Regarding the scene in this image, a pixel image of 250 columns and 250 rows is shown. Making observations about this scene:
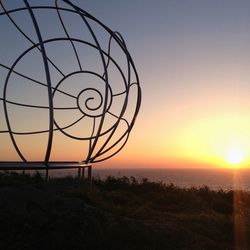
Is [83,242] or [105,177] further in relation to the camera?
[105,177]

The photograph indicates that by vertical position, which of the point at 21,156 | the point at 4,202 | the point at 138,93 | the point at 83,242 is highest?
the point at 138,93

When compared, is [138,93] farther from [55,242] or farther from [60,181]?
[60,181]

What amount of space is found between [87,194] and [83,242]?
279cm

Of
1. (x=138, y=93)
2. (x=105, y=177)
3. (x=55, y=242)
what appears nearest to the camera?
(x=55, y=242)

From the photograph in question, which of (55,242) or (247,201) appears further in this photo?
(247,201)

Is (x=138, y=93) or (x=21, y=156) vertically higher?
(x=138, y=93)

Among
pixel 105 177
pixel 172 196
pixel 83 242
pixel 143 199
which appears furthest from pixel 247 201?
pixel 83 242

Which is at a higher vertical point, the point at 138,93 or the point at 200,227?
the point at 138,93

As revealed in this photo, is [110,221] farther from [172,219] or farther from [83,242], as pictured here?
[172,219]

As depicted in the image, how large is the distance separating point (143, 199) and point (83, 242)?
5038 millimetres

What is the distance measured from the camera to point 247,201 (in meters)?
12.6

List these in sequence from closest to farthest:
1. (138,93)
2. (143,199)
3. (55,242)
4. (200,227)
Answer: (55,242)
(200,227)
(138,93)
(143,199)

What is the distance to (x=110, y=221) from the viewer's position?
6.60 m

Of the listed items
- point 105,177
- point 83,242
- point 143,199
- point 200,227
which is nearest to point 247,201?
point 143,199
